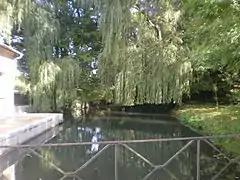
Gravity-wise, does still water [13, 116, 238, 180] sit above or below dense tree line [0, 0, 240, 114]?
below

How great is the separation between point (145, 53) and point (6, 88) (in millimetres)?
5839

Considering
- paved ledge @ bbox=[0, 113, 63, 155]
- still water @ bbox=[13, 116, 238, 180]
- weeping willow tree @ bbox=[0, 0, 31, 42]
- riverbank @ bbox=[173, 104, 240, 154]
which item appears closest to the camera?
still water @ bbox=[13, 116, 238, 180]

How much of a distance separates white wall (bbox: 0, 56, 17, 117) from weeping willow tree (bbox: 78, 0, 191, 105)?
13.9 feet

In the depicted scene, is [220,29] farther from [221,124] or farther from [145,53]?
[145,53]

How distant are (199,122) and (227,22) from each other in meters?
8.14

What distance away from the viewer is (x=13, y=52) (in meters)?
13.6

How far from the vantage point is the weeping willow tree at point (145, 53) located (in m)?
15.1

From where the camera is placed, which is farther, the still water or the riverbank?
the riverbank

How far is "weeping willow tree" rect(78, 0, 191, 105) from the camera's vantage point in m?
15.1

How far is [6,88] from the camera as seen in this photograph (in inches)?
527

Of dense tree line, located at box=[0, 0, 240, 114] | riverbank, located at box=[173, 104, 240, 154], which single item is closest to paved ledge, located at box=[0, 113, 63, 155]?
dense tree line, located at box=[0, 0, 240, 114]

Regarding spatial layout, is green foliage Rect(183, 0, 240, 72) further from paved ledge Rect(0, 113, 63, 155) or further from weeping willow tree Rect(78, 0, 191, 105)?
weeping willow tree Rect(78, 0, 191, 105)

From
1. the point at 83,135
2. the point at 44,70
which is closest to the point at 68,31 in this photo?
the point at 44,70

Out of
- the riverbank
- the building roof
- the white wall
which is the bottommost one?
the riverbank
